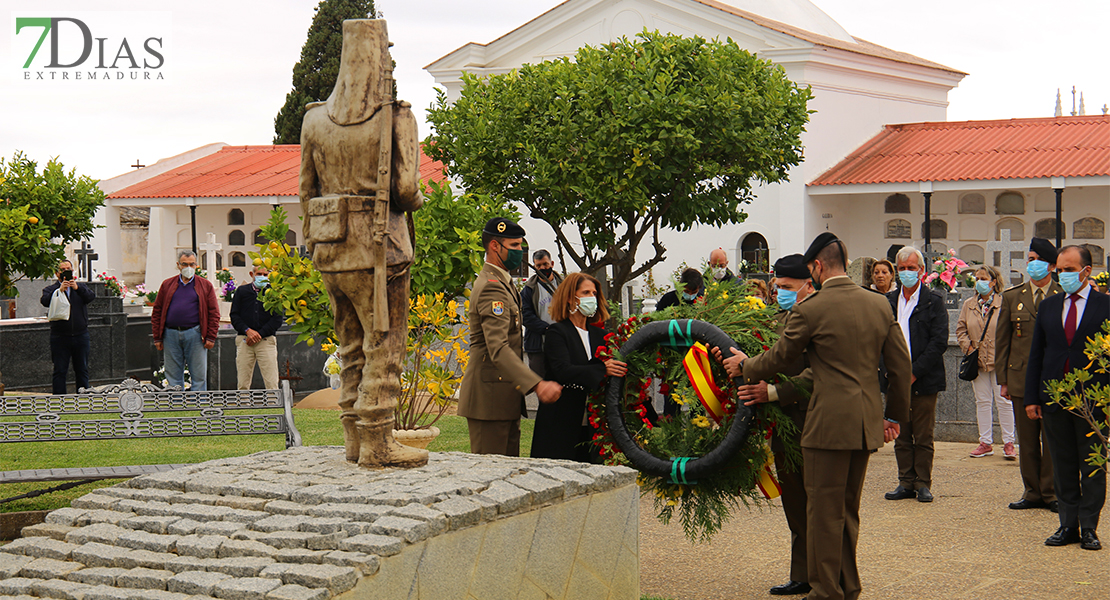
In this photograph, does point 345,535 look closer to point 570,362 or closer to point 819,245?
point 570,362

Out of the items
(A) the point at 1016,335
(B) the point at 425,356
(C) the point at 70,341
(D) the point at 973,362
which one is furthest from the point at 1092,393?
(C) the point at 70,341

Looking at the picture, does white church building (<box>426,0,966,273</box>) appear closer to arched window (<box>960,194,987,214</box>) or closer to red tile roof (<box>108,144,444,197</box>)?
arched window (<box>960,194,987,214</box>)

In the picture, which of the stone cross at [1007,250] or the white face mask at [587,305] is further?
the stone cross at [1007,250]

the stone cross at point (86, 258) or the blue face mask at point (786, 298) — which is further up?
the stone cross at point (86, 258)

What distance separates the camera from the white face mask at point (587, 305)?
21.7ft

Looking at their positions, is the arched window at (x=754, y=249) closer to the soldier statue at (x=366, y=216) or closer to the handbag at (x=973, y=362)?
the handbag at (x=973, y=362)

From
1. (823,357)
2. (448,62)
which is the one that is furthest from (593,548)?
(448,62)

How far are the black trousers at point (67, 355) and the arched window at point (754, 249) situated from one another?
Answer: 714 inches

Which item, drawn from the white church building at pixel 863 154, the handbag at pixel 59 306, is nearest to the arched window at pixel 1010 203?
the white church building at pixel 863 154

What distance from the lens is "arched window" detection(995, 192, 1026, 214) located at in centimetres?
2688

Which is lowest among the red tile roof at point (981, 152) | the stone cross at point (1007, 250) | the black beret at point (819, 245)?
the black beret at point (819, 245)

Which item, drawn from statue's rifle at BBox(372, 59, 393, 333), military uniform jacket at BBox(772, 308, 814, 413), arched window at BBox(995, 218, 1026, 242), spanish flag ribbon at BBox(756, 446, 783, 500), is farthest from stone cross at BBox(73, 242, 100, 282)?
arched window at BBox(995, 218, 1026, 242)

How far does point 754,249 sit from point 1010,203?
20.8 ft

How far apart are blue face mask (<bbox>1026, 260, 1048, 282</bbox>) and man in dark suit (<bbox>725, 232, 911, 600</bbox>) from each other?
3.10m
